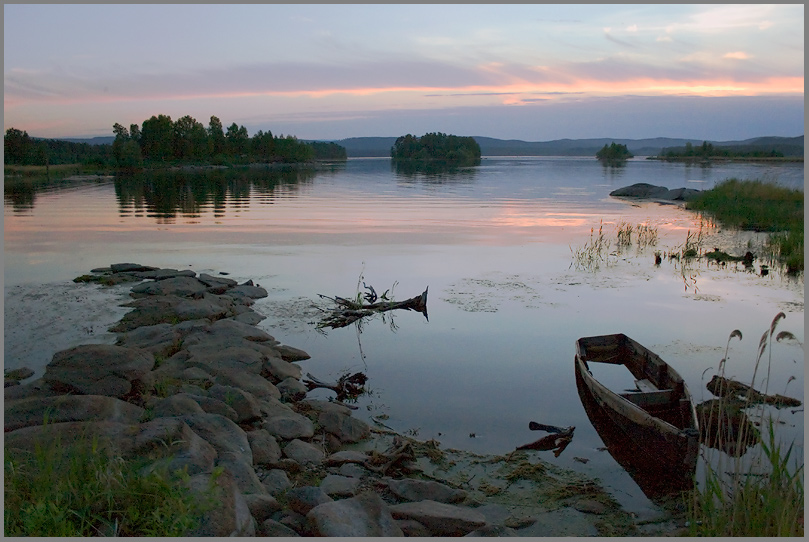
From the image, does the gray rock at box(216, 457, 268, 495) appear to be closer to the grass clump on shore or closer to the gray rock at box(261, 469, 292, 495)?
the gray rock at box(261, 469, 292, 495)

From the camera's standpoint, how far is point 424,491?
21.5 feet

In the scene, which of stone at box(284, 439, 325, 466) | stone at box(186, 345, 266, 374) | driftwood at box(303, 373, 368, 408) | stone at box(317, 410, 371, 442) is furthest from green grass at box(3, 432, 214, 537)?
driftwood at box(303, 373, 368, 408)

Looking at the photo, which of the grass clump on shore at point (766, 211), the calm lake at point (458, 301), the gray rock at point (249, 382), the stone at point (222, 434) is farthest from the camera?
the grass clump on shore at point (766, 211)

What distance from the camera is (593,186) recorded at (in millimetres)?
63812

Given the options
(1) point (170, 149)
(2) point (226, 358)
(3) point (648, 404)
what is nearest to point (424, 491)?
(3) point (648, 404)

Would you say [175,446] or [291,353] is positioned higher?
[175,446]

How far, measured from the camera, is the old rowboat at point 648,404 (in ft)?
23.4

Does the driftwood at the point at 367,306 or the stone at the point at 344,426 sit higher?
the driftwood at the point at 367,306

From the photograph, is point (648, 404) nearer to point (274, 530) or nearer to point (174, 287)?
point (274, 530)

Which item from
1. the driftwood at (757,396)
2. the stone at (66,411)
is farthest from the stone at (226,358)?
the driftwood at (757,396)

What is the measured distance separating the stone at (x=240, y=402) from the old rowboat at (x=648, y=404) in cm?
448

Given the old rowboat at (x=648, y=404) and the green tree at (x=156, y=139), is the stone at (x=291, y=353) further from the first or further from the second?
the green tree at (x=156, y=139)

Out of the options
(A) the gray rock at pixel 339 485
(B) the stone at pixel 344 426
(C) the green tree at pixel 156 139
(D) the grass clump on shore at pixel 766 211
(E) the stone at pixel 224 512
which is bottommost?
(B) the stone at pixel 344 426

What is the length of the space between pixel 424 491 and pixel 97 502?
3050mm
